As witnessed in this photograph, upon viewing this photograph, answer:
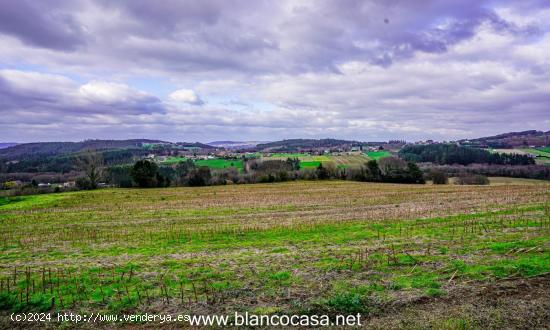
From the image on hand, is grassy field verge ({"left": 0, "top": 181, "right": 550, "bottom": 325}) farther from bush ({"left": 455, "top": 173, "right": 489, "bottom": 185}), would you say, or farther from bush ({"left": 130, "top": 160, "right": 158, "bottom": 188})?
bush ({"left": 455, "top": 173, "right": 489, "bottom": 185})

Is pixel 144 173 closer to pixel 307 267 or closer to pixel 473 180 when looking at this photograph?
pixel 307 267

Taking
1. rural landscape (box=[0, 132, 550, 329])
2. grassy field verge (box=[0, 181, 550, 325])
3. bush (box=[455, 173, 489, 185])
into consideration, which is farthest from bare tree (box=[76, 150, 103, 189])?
bush (box=[455, 173, 489, 185])

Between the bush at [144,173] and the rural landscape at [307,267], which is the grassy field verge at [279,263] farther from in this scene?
the bush at [144,173]

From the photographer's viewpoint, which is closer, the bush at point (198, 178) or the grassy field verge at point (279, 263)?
the grassy field verge at point (279, 263)

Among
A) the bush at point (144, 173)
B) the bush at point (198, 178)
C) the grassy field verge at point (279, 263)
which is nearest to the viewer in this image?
the grassy field verge at point (279, 263)

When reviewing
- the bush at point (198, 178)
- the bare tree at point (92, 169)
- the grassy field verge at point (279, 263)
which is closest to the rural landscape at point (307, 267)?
the grassy field verge at point (279, 263)

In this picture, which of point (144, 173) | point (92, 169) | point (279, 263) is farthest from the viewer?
point (92, 169)

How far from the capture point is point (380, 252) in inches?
548

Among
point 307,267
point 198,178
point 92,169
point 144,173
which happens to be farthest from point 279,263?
point 92,169

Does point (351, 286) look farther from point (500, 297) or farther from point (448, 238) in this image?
point (448, 238)

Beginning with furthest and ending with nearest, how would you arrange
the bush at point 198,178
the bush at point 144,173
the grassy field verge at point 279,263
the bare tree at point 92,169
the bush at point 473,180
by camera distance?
the bush at point 473,180 → the bush at point 198,178 → the bare tree at point 92,169 → the bush at point 144,173 → the grassy field verge at point 279,263

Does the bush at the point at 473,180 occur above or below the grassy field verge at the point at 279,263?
below

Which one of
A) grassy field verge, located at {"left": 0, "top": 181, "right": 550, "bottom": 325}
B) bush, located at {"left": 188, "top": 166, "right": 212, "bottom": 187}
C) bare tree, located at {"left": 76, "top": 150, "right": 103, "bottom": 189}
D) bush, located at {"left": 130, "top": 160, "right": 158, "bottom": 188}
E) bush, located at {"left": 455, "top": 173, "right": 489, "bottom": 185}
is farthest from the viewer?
bush, located at {"left": 455, "top": 173, "right": 489, "bottom": 185}

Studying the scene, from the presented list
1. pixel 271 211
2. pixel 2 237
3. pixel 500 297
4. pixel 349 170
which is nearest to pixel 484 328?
pixel 500 297
